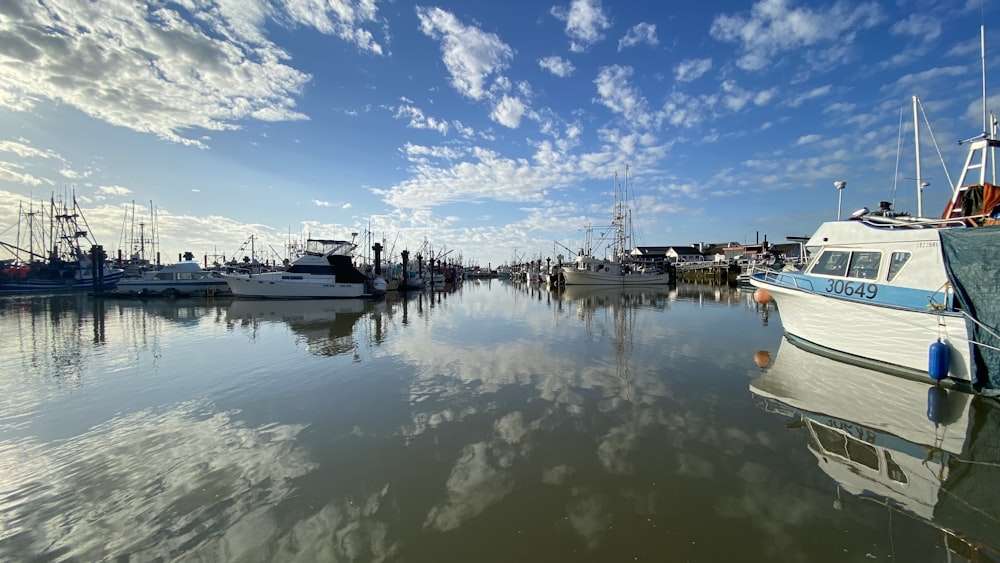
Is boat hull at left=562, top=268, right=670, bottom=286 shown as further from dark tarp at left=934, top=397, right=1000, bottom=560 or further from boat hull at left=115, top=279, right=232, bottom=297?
dark tarp at left=934, top=397, right=1000, bottom=560

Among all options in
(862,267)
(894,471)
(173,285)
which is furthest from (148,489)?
(173,285)

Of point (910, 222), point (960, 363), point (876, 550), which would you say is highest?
point (910, 222)

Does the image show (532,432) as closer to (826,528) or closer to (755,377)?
(826,528)

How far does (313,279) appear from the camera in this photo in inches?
1383

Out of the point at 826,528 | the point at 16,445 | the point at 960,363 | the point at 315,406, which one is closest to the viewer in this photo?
the point at 826,528

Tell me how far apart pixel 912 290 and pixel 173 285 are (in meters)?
51.2

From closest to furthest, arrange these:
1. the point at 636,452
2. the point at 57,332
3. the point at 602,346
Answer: the point at 636,452, the point at 602,346, the point at 57,332

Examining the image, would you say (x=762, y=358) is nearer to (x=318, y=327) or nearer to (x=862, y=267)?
(x=862, y=267)

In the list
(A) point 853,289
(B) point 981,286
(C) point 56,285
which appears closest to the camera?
(B) point 981,286

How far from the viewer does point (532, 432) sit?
6.01m

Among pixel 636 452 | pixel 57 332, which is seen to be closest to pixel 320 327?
pixel 57 332

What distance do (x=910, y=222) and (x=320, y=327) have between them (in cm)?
2066

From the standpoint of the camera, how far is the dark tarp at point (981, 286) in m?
7.33

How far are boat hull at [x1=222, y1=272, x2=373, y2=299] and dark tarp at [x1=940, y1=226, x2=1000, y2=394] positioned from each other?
37.5 m
